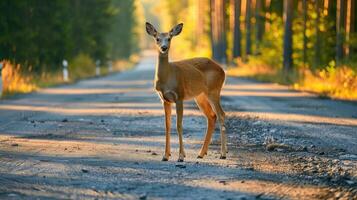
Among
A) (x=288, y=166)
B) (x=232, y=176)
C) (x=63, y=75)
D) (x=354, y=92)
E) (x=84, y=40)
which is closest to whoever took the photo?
(x=232, y=176)

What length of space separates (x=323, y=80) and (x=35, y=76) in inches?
540

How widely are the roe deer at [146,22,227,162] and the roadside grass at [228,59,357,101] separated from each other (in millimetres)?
11151

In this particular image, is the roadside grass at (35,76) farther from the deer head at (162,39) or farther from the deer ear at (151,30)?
the deer head at (162,39)

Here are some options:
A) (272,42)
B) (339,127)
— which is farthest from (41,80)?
(339,127)

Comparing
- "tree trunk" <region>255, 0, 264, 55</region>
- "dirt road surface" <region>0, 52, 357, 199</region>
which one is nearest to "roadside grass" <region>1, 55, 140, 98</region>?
"dirt road surface" <region>0, 52, 357, 199</region>

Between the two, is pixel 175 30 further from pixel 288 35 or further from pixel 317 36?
pixel 288 35

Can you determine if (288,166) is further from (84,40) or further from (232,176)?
(84,40)

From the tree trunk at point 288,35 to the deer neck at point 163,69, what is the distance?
2442cm

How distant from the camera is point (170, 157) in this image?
9.53 meters

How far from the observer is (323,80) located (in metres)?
25.3

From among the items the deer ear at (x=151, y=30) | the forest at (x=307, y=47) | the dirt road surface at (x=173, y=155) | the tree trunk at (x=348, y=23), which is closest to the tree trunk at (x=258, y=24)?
the forest at (x=307, y=47)

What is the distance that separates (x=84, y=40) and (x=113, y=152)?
123 ft

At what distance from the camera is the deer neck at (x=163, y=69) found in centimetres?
930

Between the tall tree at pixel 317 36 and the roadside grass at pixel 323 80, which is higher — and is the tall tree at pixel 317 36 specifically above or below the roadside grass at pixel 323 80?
above
